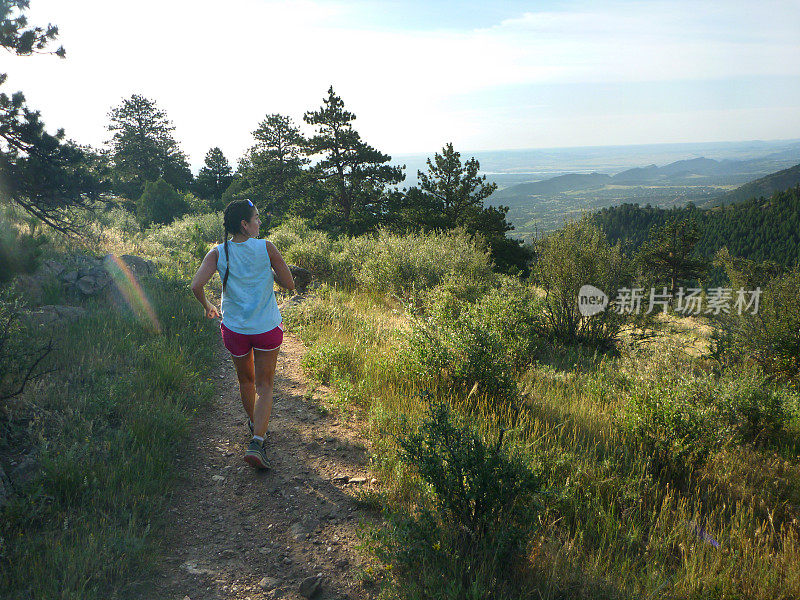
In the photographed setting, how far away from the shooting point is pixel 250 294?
3598 millimetres

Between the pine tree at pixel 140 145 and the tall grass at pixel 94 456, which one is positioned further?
the pine tree at pixel 140 145

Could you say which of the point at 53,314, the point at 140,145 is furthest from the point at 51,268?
the point at 140,145

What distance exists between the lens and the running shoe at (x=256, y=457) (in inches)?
144

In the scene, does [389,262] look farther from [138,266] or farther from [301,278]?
[138,266]

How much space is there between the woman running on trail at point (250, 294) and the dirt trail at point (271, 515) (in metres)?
0.35

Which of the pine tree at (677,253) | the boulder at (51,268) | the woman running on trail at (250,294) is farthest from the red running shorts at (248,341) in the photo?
the pine tree at (677,253)

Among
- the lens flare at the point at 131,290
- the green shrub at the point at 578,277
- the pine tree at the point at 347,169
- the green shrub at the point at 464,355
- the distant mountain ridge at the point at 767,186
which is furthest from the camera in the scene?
the distant mountain ridge at the point at 767,186

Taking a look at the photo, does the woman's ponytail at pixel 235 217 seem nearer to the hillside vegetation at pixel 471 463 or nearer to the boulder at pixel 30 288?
the hillside vegetation at pixel 471 463

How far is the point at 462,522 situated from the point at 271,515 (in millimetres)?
1419

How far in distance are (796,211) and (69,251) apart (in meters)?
116

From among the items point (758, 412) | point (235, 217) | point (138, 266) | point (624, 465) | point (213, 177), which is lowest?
point (758, 412)

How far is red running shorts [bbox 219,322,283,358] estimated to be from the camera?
3646 millimetres

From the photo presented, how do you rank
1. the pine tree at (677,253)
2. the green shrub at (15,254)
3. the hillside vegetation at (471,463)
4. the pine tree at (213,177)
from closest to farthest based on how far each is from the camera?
the hillside vegetation at (471,463), the green shrub at (15,254), the pine tree at (677,253), the pine tree at (213,177)

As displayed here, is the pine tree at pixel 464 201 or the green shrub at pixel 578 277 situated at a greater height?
the pine tree at pixel 464 201
